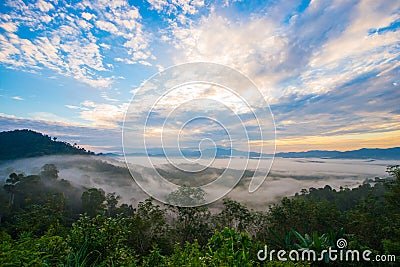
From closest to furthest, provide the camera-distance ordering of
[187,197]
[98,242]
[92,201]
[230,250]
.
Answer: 1. [230,250]
2. [98,242]
3. [187,197]
4. [92,201]

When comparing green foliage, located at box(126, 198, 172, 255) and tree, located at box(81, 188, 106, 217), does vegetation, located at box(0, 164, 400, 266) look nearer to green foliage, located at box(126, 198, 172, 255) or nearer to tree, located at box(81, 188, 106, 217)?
green foliage, located at box(126, 198, 172, 255)

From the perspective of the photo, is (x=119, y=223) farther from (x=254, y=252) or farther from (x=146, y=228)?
(x=146, y=228)

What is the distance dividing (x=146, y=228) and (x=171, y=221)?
263 cm

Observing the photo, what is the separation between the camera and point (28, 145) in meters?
54.5

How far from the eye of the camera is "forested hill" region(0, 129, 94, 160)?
51.8 meters

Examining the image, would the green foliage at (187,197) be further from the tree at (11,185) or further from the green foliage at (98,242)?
the tree at (11,185)

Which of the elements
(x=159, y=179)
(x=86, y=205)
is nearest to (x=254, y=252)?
(x=159, y=179)

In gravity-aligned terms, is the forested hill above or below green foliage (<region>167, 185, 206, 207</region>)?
above

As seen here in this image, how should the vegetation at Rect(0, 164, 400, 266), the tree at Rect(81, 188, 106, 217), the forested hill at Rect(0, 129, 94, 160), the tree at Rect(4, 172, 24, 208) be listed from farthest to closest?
the forested hill at Rect(0, 129, 94, 160) → the tree at Rect(4, 172, 24, 208) → the tree at Rect(81, 188, 106, 217) → the vegetation at Rect(0, 164, 400, 266)

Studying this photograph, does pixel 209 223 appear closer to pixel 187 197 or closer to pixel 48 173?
pixel 187 197

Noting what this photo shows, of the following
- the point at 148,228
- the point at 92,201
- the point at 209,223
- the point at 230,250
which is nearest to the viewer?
the point at 230,250

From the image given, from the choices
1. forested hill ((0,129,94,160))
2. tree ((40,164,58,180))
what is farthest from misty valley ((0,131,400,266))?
forested hill ((0,129,94,160))

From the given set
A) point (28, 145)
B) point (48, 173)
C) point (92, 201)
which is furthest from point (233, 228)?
point (28, 145)

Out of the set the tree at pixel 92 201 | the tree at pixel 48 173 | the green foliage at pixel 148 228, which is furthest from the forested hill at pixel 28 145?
the green foliage at pixel 148 228
